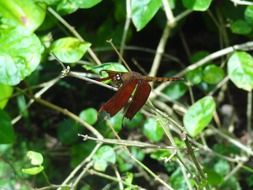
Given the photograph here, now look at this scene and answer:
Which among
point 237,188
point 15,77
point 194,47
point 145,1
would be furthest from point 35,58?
point 194,47

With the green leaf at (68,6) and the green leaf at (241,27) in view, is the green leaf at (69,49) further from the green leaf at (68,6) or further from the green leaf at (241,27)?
the green leaf at (241,27)

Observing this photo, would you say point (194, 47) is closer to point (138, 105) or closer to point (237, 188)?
point (237, 188)

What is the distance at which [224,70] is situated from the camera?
6.03 ft

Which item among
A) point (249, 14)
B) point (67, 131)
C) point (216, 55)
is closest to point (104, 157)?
point (67, 131)

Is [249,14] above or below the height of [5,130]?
below

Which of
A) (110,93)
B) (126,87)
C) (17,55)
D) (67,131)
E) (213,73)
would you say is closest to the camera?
(126,87)

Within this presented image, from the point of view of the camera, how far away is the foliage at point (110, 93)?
54.2 inches

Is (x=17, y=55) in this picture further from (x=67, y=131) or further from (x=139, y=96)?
(x=67, y=131)

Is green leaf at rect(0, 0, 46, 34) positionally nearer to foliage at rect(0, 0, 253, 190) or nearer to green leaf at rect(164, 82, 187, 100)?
foliage at rect(0, 0, 253, 190)

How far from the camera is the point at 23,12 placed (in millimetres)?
1441

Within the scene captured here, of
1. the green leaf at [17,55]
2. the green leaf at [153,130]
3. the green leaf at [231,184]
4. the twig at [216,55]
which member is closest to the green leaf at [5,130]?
the green leaf at [17,55]

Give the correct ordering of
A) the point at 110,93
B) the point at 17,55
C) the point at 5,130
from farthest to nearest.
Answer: the point at 110,93
the point at 5,130
the point at 17,55

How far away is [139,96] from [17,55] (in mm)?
389

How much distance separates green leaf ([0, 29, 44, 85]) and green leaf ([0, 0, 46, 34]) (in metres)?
0.06
